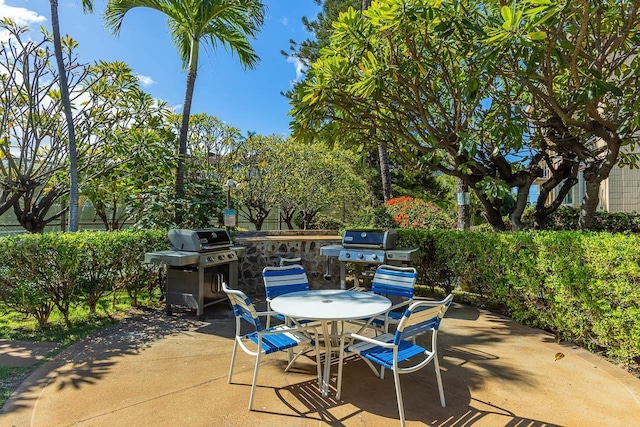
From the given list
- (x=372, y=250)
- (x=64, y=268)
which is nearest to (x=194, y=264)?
(x=64, y=268)

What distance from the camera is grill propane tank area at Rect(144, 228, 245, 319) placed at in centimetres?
506

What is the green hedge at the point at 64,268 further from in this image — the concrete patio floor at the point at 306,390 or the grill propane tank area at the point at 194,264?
the concrete patio floor at the point at 306,390

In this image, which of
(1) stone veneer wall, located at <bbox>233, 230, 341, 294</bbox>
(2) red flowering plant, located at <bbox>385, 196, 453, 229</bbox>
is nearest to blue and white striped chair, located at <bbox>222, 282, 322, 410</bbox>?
(1) stone veneer wall, located at <bbox>233, 230, 341, 294</bbox>

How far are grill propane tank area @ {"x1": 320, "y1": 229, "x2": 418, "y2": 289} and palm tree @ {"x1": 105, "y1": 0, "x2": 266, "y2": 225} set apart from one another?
3080mm

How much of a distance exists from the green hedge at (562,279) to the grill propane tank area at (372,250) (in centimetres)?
92

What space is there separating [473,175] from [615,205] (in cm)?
662

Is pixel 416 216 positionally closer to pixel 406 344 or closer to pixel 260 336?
pixel 406 344

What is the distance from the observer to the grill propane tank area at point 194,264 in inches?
199

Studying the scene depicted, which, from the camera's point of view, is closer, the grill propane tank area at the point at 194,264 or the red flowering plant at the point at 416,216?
the grill propane tank area at the point at 194,264

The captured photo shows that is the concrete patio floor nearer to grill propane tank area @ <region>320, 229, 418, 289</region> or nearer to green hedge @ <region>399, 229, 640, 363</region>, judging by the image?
green hedge @ <region>399, 229, 640, 363</region>

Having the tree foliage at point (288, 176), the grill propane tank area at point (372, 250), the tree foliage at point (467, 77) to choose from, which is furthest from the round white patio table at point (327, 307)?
the tree foliage at point (288, 176)

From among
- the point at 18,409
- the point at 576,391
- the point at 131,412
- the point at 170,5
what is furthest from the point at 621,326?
the point at 170,5

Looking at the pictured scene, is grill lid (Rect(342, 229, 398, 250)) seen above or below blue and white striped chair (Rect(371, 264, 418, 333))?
above

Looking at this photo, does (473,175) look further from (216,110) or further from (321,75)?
(216,110)
